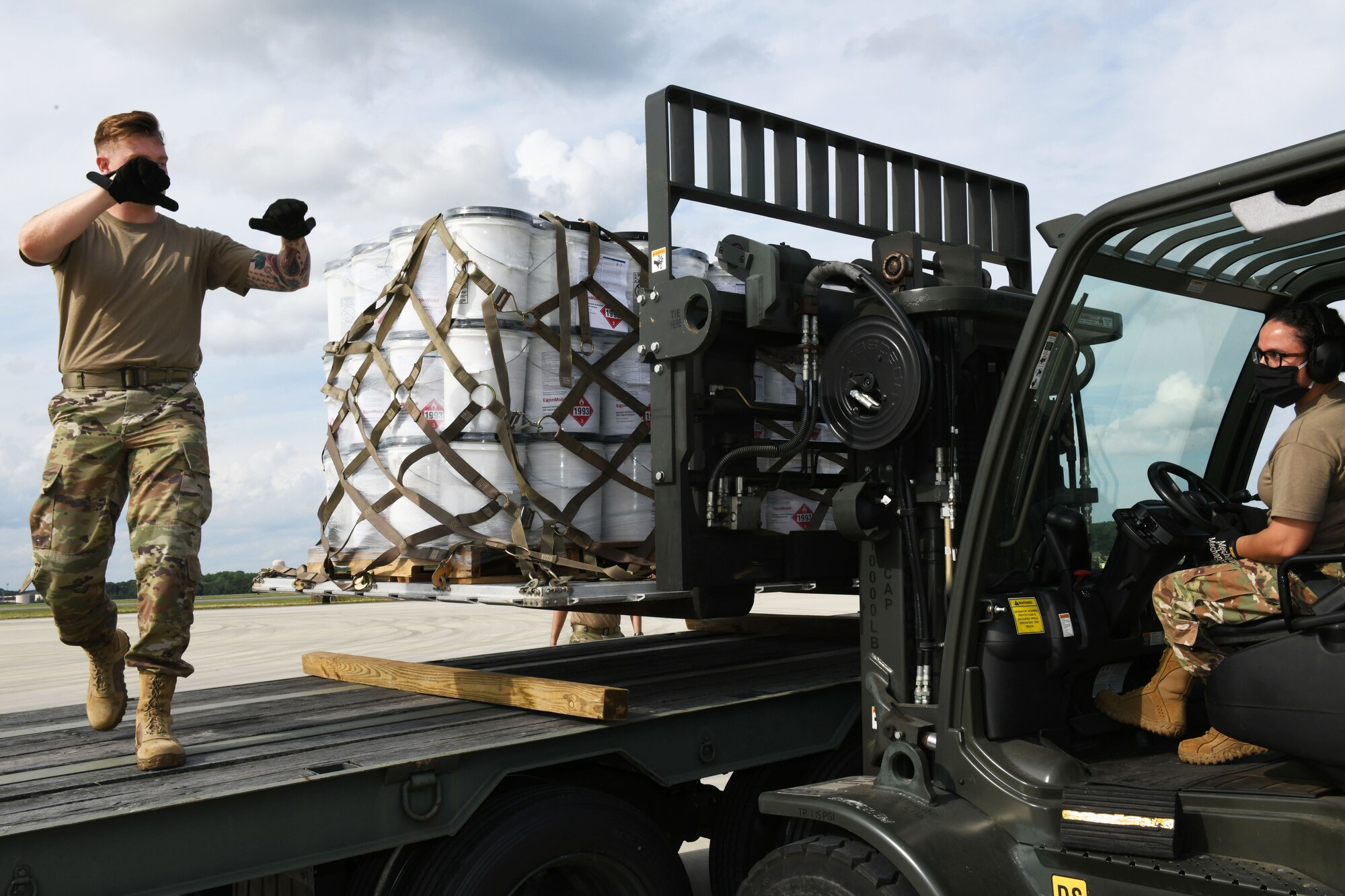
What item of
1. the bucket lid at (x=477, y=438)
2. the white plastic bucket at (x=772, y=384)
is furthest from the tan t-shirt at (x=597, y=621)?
the bucket lid at (x=477, y=438)

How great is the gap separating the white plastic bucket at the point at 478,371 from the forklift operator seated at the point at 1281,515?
2.50m

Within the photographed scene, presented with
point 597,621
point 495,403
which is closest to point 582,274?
point 495,403

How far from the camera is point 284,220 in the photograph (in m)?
3.64

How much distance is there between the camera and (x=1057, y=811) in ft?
9.20

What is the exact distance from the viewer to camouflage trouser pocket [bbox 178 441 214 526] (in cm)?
338

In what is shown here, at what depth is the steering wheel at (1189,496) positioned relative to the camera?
3232 mm

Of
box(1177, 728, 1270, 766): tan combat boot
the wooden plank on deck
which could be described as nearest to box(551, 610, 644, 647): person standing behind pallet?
the wooden plank on deck

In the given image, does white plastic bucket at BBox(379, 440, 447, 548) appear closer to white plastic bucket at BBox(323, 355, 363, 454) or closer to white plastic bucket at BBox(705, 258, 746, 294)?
white plastic bucket at BBox(323, 355, 363, 454)

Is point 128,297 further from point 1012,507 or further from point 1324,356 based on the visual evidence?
point 1324,356

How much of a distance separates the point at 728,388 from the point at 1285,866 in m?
2.25

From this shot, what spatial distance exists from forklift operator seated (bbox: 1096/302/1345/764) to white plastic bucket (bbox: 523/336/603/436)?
7.68ft

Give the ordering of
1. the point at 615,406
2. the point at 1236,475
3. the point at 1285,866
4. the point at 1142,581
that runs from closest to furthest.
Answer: the point at 1285,866 → the point at 1142,581 → the point at 1236,475 → the point at 615,406

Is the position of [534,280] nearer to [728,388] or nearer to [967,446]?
[728,388]

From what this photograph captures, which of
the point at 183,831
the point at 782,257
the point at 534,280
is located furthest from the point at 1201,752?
the point at 534,280
